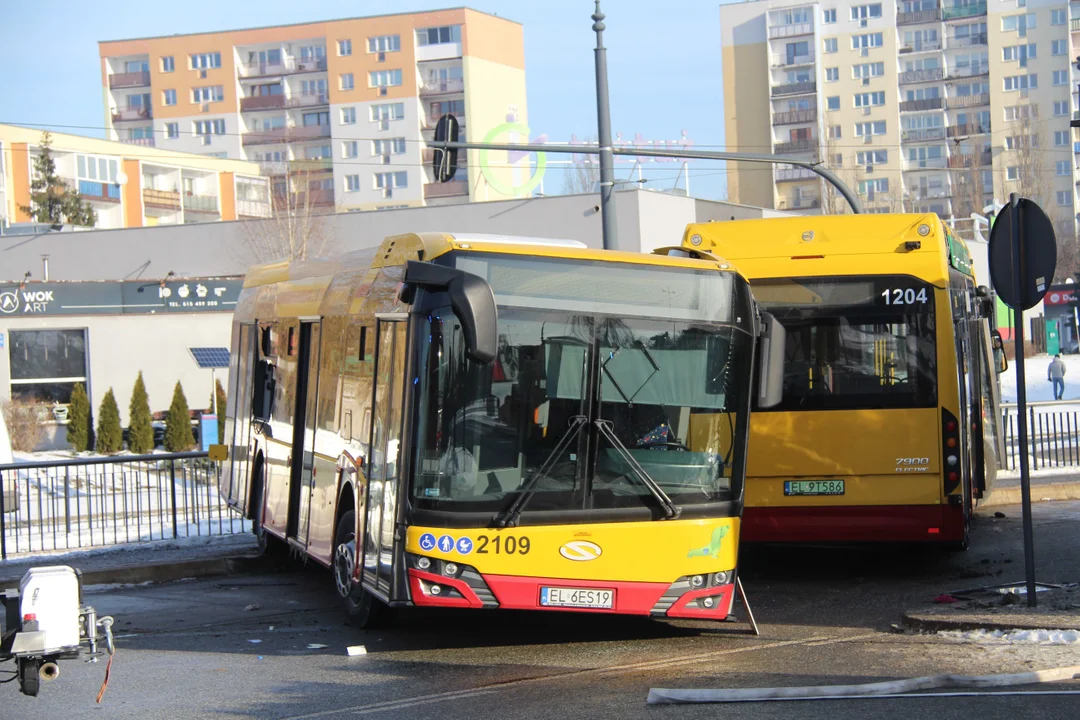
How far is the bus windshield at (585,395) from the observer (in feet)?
26.8

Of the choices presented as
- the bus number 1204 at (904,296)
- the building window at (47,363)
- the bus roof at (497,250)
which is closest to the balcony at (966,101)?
the building window at (47,363)

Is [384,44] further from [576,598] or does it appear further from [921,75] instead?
[576,598]

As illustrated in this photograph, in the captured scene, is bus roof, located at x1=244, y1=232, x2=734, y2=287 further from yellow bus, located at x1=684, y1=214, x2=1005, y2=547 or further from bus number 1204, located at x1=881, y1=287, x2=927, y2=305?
bus number 1204, located at x1=881, y1=287, x2=927, y2=305

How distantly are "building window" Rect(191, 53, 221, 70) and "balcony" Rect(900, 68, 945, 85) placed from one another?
2351 inches

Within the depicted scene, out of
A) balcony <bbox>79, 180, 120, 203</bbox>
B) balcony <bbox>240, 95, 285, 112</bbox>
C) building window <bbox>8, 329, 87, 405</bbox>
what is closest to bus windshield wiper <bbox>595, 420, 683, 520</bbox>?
building window <bbox>8, 329, 87, 405</bbox>

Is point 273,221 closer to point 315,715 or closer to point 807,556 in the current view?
point 807,556

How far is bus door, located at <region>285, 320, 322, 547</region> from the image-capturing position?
11.1 m

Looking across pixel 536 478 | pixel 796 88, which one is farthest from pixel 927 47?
pixel 536 478

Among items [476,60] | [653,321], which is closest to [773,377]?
[653,321]

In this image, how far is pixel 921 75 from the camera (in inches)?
4582

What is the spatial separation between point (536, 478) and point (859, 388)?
400 cm

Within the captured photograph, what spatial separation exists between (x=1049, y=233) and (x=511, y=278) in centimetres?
376

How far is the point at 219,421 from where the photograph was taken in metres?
34.6

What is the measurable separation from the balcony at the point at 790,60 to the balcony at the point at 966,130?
532 inches
